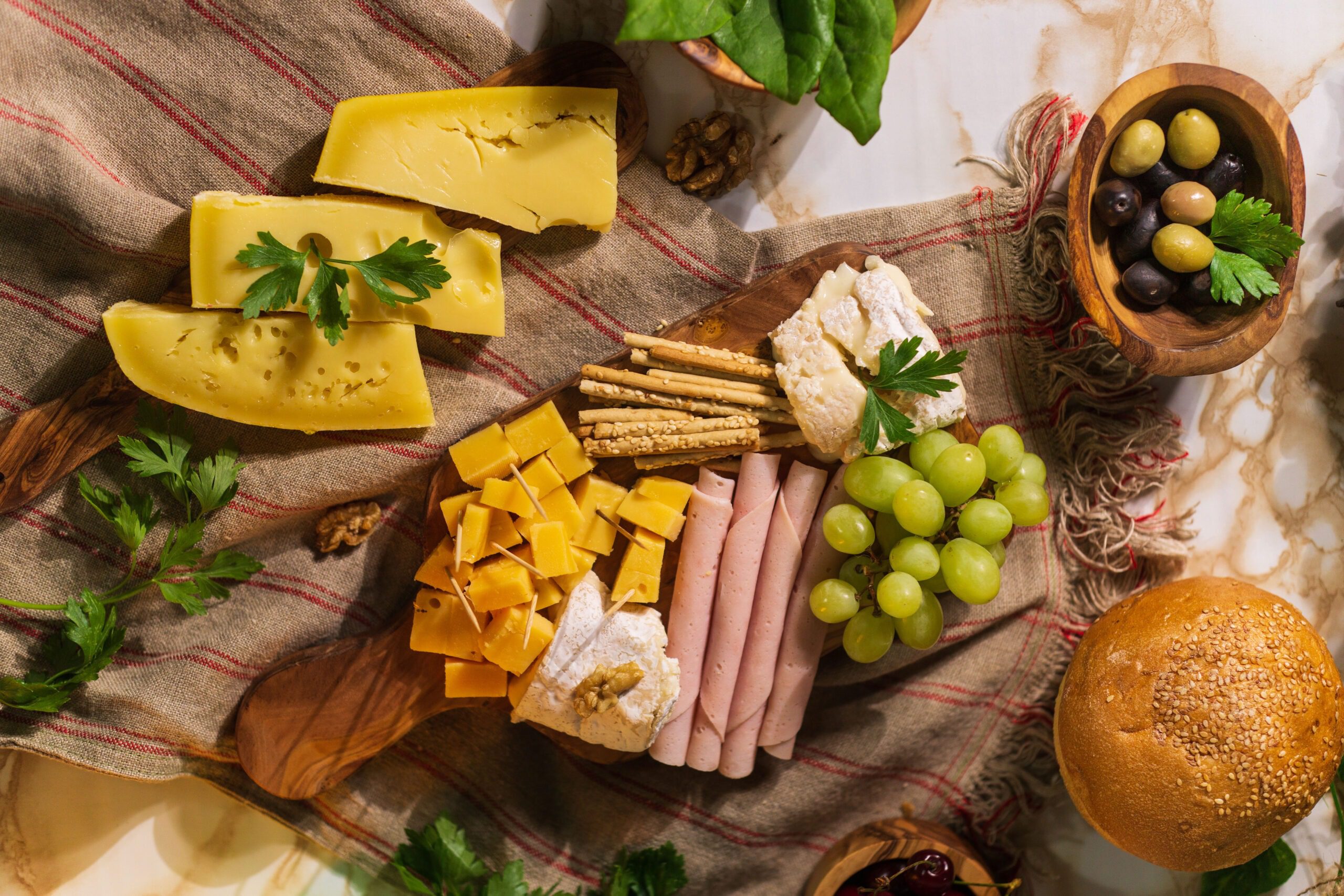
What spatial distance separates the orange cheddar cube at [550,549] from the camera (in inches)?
72.2

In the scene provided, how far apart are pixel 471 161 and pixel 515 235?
0.62ft

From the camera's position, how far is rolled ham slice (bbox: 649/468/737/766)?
1900 mm

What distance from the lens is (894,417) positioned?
5.66 feet

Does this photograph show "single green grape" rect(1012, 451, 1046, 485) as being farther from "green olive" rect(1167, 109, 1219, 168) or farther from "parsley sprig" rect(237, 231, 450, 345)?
"parsley sprig" rect(237, 231, 450, 345)

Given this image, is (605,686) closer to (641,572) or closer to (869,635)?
(641,572)

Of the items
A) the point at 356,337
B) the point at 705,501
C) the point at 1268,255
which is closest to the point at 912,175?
the point at 1268,255

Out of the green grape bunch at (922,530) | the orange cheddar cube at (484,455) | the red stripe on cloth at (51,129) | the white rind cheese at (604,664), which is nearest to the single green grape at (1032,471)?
the green grape bunch at (922,530)

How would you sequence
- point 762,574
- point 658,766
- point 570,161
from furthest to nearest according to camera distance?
1. point 658,766
2. point 762,574
3. point 570,161

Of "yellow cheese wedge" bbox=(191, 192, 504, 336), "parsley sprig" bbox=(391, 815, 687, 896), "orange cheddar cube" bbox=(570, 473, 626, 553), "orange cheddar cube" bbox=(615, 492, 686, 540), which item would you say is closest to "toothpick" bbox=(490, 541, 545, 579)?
"orange cheddar cube" bbox=(570, 473, 626, 553)

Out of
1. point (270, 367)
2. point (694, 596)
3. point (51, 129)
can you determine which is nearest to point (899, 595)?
point (694, 596)

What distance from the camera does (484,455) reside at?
6.18ft

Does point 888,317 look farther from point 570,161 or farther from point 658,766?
point 658,766

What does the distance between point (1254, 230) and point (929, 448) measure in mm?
781

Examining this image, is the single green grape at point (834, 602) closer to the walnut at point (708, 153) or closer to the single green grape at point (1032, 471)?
the single green grape at point (1032, 471)
